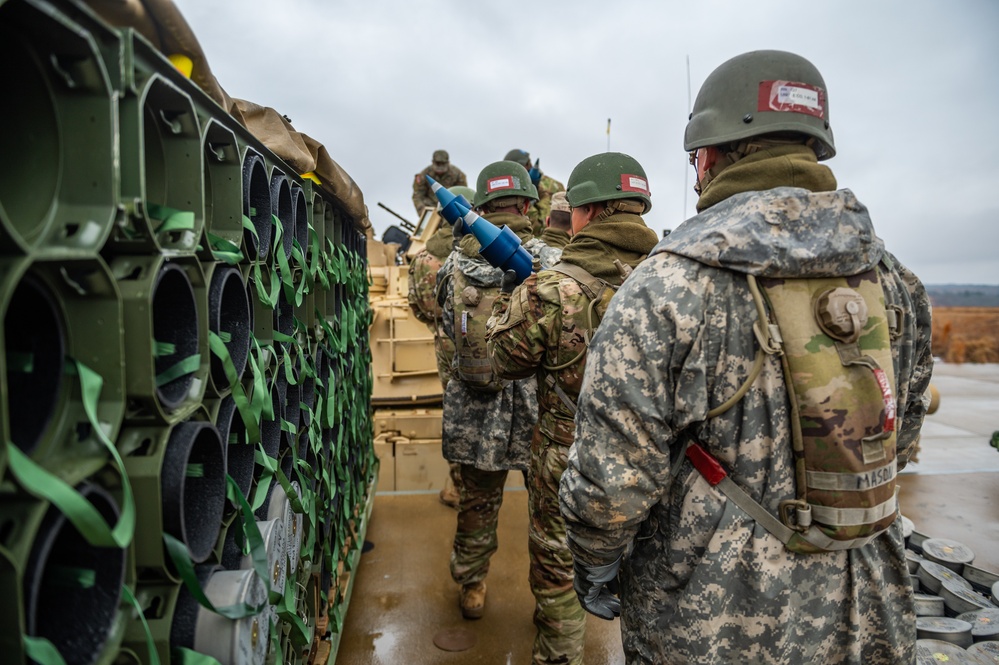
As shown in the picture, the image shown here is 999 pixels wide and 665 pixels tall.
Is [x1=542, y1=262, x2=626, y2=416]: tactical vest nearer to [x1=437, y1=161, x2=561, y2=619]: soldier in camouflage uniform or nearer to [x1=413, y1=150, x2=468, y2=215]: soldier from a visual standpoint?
[x1=437, y1=161, x2=561, y2=619]: soldier in camouflage uniform

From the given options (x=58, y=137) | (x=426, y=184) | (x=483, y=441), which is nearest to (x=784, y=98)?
(x=58, y=137)

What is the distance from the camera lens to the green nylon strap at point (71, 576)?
92 centimetres

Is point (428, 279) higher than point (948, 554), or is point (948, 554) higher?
point (428, 279)

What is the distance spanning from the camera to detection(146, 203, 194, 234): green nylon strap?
1104 millimetres

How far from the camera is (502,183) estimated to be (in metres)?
3.63

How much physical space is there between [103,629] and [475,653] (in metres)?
2.50

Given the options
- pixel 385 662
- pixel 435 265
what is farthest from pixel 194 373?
pixel 435 265

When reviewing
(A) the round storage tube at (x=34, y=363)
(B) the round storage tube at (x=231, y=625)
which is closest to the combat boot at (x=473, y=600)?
(B) the round storage tube at (x=231, y=625)

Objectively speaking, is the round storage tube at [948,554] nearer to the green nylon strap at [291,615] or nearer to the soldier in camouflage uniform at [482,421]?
the soldier in camouflage uniform at [482,421]

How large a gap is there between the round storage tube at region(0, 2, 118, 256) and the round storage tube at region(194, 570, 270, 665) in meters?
0.74

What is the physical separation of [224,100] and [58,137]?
633 mm

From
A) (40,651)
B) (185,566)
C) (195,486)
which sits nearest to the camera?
(40,651)

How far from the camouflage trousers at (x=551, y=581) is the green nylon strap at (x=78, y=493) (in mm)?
1938

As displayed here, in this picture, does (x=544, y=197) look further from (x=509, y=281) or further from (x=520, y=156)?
(x=509, y=281)
